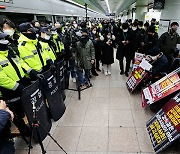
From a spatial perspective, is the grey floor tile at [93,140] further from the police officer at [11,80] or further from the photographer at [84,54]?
the photographer at [84,54]

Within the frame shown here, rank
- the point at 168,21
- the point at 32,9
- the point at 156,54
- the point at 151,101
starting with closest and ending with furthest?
the point at 151,101 → the point at 156,54 → the point at 32,9 → the point at 168,21

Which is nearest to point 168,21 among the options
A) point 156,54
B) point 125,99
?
point 156,54

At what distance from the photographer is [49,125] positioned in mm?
2504

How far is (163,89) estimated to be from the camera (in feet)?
8.53

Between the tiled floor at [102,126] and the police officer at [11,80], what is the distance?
0.47m

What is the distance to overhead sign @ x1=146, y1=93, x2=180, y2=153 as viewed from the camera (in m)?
1.85

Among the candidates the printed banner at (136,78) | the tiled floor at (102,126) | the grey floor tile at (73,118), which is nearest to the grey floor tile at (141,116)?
the tiled floor at (102,126)

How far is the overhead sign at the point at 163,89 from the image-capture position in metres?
2.43

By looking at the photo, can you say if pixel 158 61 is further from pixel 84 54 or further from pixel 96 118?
pixel 84 54

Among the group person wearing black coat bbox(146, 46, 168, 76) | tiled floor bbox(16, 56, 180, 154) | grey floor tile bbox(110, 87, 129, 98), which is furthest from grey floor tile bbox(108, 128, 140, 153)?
person wearing black coat bbox(146, 46, 168, 76)

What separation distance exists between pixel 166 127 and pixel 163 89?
80 centimetres

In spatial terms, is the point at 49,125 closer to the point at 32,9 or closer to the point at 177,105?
the point at 177,105

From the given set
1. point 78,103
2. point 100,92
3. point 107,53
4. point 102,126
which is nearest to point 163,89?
point 102,126

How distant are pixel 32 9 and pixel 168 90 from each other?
4.41m
